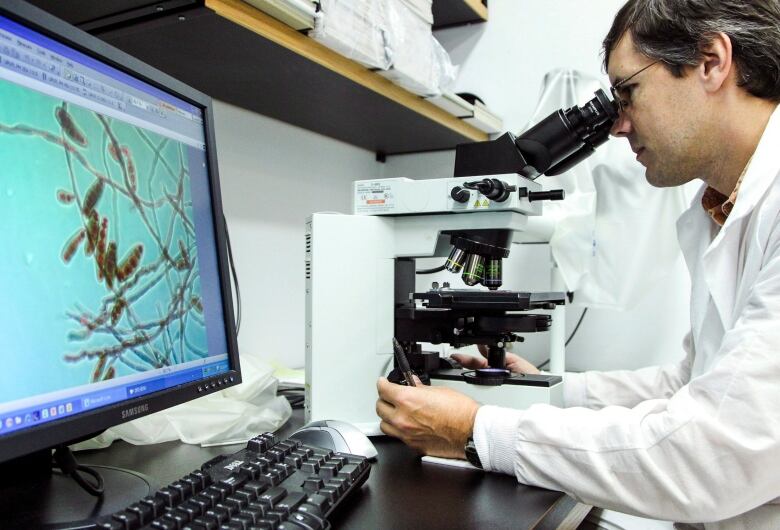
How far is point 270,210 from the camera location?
5.00 ft

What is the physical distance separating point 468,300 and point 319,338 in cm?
24

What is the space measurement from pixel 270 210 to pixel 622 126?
855mm

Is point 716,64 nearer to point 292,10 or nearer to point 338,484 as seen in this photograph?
point 292,10

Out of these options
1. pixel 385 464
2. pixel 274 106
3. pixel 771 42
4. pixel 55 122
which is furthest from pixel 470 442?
pixel 274 106

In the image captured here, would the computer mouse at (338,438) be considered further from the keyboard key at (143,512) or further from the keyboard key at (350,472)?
the keyboard key at (143,512)

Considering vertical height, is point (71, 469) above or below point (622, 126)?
below

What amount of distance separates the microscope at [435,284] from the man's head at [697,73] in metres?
0.09

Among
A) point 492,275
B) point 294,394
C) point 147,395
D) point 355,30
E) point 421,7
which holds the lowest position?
point 294,394

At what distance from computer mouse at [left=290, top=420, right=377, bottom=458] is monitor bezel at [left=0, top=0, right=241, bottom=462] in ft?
0.38

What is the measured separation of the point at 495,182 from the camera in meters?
0.94

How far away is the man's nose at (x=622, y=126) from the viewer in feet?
3.57

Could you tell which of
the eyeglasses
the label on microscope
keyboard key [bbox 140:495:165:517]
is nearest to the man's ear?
the eyeglasses

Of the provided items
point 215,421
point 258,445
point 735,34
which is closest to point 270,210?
point 215,421

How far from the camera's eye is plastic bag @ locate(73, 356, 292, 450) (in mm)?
831
